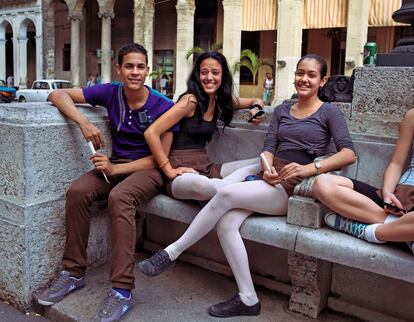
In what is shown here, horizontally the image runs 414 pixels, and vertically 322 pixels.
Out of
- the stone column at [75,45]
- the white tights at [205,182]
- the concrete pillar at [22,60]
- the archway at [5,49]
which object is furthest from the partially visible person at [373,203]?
the archway at [5,49]

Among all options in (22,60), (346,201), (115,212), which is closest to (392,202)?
(346,201)

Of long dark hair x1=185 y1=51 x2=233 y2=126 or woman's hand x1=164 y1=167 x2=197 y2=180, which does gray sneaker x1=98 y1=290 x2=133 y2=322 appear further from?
long dark hair x1=185 y1=51 x2=233 y2=126

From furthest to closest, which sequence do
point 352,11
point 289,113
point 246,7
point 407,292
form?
point 246,7, point 352,11, point 289,113, point 407,292

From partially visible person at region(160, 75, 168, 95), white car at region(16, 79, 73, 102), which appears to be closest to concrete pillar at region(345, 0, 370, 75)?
partially visible person at region(160, 75, 168, 95)

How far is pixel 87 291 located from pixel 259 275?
1.14 meters

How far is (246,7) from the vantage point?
2114 centimetres

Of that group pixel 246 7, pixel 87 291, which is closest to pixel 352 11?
pixel 246 7

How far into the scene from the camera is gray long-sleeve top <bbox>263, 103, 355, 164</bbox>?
3127 mm

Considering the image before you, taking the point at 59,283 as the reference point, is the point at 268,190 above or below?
above

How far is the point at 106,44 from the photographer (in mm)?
26641

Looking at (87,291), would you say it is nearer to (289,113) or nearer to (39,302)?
(39,302)

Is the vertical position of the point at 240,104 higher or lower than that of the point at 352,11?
lower

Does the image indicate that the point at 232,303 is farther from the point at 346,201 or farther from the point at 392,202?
the point at 392,202

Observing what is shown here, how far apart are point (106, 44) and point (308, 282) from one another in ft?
83.3
